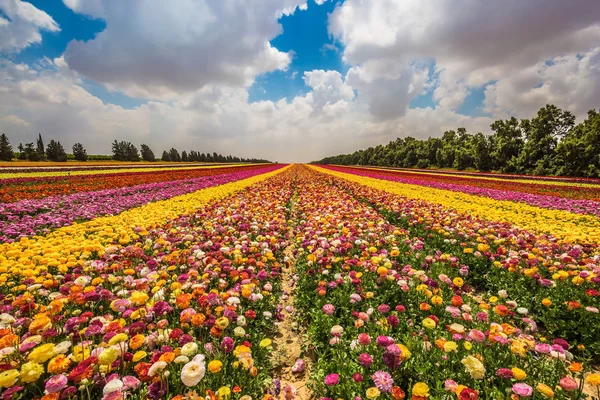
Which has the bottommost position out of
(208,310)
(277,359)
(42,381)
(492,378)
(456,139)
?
(277,359)

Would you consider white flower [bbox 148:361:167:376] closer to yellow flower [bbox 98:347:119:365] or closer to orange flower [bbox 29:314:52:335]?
yellow flower [bbox 98:347:119:365]

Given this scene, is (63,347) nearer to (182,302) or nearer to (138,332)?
(138,332)

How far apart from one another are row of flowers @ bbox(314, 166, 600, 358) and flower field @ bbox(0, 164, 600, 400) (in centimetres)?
3

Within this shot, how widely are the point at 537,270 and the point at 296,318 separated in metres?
3.56

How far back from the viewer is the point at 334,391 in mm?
2307

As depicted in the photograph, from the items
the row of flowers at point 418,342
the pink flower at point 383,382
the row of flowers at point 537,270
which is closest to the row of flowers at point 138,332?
the row of flowers at point 418,342

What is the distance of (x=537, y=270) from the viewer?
3.79 metres

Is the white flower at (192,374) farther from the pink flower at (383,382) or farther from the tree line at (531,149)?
the tree line at (531,149)

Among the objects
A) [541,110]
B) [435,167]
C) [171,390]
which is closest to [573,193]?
[171,390]

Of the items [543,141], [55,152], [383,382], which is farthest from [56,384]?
[55,152]

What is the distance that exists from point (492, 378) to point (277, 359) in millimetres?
2171

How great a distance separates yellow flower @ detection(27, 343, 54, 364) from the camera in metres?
1.86

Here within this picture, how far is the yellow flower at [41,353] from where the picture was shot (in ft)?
6.09

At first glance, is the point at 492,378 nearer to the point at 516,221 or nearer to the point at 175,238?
the point at 175,238
